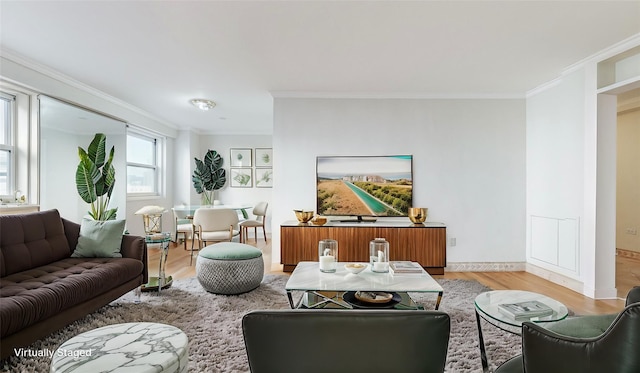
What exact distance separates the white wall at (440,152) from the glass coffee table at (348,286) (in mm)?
2074

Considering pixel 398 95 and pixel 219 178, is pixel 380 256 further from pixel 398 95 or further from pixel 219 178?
pixel 219 178

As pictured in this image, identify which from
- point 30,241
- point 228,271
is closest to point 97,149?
point 30,241

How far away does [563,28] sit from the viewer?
2.77 m

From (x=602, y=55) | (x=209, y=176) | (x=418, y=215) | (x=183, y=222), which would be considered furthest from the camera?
(x=209, y=176)

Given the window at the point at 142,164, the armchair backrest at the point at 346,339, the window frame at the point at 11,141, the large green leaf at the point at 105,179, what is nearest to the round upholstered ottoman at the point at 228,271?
the large green leaf at the point at 105,179

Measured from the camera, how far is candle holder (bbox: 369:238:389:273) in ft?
9.35

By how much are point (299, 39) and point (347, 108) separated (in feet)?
6.11

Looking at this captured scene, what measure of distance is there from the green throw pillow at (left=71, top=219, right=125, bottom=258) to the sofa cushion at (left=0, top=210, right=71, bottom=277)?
135mm

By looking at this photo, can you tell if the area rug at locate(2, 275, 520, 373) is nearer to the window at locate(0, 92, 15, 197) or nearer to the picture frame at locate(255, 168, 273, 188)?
the window at locate(0, 92, 15, 197)

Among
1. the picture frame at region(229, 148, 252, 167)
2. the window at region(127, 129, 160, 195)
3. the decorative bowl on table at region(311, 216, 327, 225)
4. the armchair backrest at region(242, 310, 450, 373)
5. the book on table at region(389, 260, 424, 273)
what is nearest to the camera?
Result: the armchair backrest at region(242, 310, 450, 373)

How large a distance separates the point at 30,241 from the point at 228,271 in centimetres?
162

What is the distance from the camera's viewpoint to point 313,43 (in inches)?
120

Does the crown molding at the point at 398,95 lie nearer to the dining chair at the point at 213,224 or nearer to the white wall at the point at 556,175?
the white wall at the point at 556,175

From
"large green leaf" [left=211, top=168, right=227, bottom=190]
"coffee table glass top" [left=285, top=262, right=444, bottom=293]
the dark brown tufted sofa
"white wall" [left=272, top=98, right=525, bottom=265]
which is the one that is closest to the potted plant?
"large green leaf" [left=211, top=168, right=227, bottom=190]
